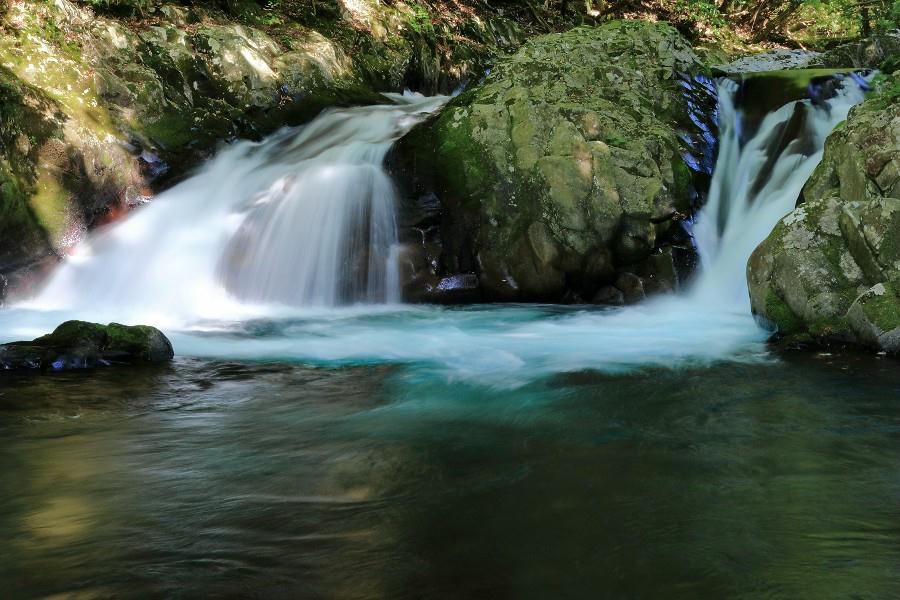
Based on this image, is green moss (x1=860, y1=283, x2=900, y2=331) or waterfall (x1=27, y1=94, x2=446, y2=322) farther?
waterfall (x1=27, y1=94, x2=446, y2=322)

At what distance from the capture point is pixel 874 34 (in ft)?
52.1

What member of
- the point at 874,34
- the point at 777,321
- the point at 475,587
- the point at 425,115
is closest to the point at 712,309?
the point at 777,321

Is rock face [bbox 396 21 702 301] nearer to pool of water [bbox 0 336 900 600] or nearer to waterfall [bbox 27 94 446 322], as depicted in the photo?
waterfall [bbox 27 94 446 322]

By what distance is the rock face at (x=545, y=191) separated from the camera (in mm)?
9141

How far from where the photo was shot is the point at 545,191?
30.3 ft

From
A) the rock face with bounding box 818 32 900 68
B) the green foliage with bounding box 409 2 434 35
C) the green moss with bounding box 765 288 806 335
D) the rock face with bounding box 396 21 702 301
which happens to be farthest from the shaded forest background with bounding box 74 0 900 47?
the green moss with bounding box 765 288 806 335

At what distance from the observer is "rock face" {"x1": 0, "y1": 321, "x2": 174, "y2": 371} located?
235 inches

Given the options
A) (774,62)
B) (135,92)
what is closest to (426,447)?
(135,92)

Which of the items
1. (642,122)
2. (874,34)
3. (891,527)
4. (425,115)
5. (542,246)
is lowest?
(891,527)

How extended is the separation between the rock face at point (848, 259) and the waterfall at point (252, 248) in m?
4.47

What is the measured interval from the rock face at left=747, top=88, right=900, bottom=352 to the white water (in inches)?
18.9

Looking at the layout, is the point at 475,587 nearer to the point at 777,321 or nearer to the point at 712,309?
the point at 777,321

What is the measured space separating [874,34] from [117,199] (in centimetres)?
1496

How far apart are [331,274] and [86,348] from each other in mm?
3714
